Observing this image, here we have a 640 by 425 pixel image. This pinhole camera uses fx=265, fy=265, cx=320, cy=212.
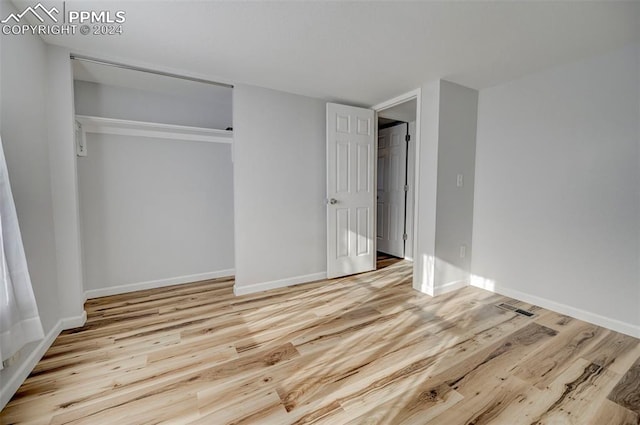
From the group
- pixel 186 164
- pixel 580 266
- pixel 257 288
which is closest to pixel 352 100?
pixel 186 164

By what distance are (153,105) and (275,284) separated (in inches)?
95.4

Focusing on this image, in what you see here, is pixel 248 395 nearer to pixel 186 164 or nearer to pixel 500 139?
pixel 186 164

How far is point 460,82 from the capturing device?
2680 millimetres

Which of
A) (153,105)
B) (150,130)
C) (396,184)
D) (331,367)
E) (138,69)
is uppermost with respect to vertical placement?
(138,69)

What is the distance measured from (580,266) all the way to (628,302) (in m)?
0.35

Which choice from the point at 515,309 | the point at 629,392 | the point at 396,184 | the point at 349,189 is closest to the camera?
the point at 629,392

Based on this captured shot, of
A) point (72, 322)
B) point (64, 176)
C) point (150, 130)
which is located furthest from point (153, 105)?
point (72, 322)

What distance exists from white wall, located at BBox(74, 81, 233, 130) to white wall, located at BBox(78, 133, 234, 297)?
0.27 meters

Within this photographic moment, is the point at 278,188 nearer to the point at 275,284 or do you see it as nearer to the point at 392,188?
the point at 275,284

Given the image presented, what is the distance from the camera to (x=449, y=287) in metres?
2.87

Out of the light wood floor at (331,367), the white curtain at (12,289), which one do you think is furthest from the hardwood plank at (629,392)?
the white curtain at (12,289)

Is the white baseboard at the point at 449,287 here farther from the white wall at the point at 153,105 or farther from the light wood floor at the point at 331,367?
the white wall at the point at 153,105

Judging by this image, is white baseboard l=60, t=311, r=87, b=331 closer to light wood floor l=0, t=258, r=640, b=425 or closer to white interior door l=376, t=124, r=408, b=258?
light wood floor l=0, t=258, r=640, b=425

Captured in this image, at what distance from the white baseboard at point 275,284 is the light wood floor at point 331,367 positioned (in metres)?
0.25
